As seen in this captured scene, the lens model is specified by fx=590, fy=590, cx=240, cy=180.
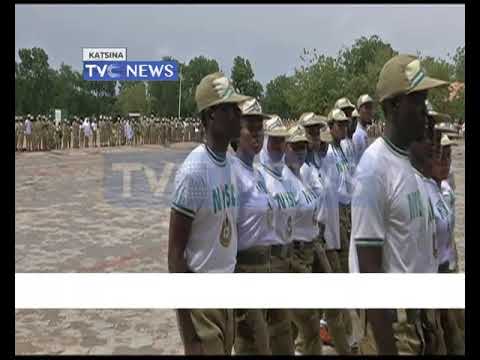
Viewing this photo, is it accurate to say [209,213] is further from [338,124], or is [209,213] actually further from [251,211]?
[338,124]

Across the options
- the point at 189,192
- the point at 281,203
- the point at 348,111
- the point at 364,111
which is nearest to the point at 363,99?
the point at 364,111

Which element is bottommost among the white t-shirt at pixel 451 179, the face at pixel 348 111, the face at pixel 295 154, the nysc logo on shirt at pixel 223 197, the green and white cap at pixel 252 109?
the nysc logo on shirt at pixel 223 197

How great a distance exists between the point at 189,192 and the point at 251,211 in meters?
0.65

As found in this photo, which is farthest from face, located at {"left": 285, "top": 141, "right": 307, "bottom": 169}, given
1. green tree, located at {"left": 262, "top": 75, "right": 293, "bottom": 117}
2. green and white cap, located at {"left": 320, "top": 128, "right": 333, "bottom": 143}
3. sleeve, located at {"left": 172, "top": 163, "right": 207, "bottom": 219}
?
sleeve, located at {"left": 172, "top": 163, "right": 207, "bottom": 219}

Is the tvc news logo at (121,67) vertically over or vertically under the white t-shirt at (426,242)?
over

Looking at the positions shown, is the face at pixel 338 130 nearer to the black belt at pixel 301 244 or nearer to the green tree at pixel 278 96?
the green tree at pixel 278 96

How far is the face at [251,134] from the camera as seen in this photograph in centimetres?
321

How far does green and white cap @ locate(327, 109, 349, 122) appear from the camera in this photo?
4555 mm

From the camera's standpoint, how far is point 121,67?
10.3 feet

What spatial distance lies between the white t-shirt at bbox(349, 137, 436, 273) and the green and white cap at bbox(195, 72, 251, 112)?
2.47 feet

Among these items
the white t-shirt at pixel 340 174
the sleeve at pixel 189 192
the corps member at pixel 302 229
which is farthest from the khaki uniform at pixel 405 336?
the white t-shirt at pixel 340 174

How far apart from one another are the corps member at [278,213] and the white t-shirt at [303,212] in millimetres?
75

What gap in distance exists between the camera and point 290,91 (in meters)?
4.21

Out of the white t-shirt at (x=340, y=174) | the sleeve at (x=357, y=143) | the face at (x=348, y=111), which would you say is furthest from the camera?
the face at (x=348, y=111)
